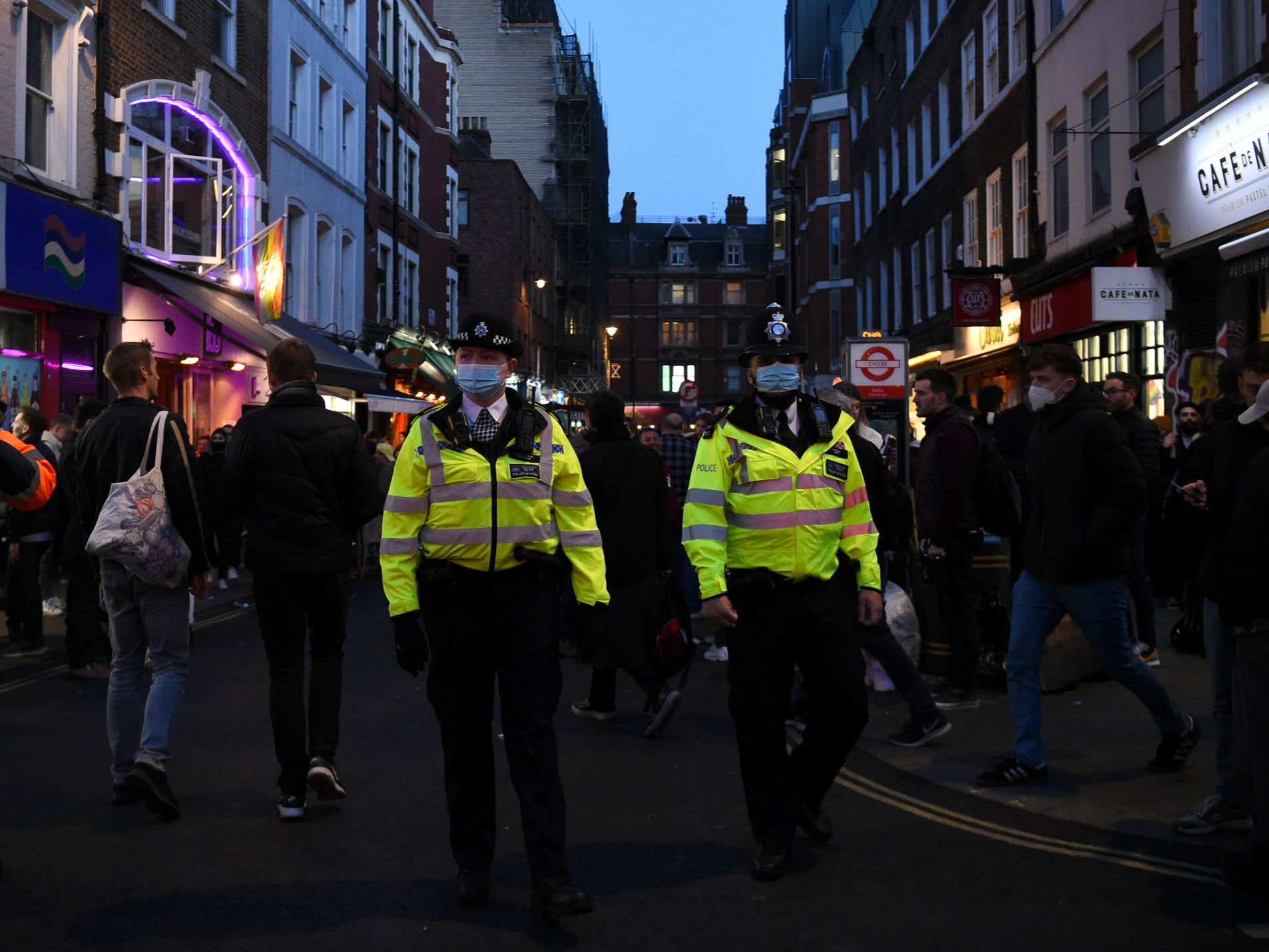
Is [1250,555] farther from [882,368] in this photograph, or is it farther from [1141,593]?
[882,368]

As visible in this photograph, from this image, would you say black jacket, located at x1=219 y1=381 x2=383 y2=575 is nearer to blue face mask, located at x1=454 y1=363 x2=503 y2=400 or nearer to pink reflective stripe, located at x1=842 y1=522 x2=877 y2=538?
blue face mask, located at x1=454 y1=363 x2=503 y2=400

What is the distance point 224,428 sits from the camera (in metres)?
15.3

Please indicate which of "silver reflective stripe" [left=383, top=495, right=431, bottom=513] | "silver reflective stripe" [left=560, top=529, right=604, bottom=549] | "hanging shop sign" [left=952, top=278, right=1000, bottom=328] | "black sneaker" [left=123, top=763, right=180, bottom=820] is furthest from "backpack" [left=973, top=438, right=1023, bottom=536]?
"hanging shop sign" [left=952, top=278, right=1000, bottom=328]

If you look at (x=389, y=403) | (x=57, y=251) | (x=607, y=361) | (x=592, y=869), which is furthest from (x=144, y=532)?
(x=607, y=361)

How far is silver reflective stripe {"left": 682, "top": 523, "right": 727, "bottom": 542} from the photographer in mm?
4660

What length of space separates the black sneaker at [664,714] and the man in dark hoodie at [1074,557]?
1.83 m

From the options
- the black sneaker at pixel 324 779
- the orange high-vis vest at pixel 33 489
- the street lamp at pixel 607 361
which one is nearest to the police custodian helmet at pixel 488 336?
the orange high-vis vest at pixel 33 489

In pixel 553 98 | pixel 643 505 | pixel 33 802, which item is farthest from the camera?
pixel 553 98


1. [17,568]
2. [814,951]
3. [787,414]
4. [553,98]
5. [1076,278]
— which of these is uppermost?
[553,98]

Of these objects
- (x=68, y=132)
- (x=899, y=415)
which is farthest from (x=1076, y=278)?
(x=68, y=132)

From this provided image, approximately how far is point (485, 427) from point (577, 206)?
63.4 meters

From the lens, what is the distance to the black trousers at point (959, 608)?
7.64m

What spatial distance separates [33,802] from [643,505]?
11.8 ft

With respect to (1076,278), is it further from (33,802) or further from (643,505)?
(33,802)
